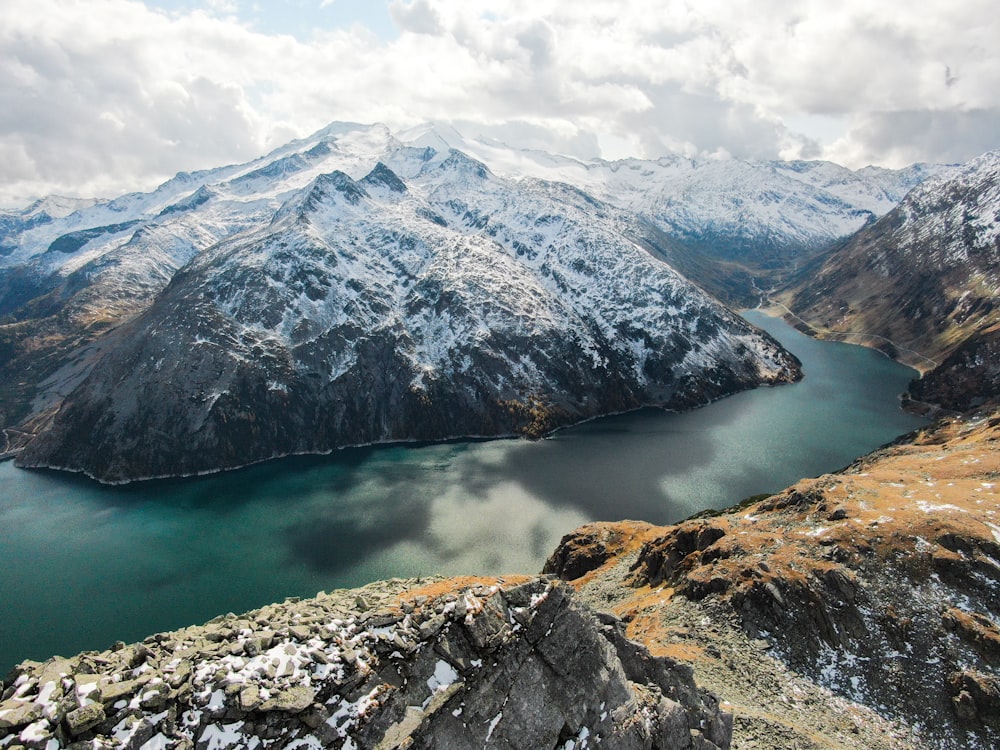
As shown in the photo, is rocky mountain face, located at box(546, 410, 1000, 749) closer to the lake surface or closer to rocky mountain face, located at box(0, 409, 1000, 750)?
rocky mountain face, located at box(0, 409, 1000, 750)

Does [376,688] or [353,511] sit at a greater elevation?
[376,688]

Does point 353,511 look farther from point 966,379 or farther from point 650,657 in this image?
point 966,379

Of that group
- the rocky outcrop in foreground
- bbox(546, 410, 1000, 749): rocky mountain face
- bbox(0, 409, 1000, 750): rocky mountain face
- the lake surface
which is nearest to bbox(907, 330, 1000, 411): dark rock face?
the lake surface

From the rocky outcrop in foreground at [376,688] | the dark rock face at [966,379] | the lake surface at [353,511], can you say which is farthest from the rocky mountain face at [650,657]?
the dark rock face at [966,379]

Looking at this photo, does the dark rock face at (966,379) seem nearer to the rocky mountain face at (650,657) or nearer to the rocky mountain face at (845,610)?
the rocky mountain face at (650,657)

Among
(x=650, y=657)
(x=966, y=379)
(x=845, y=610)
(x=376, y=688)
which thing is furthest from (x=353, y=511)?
(x=966, y=379)

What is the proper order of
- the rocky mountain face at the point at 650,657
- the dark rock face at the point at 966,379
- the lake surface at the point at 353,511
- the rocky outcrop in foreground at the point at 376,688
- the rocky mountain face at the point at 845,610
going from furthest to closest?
the dark rock face at the point at 966,379 < the lake surface at the point at 353,511 < the rocky mountain face at the point at 845,610 < the rocky mountain face at the point at 650,657 < the rocky outcrop in foreground at the point at 376,688
